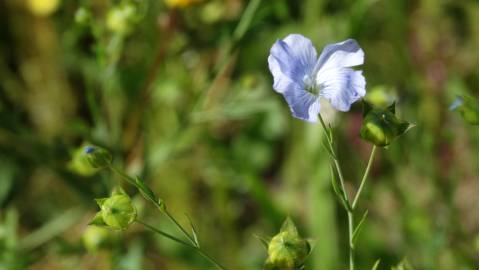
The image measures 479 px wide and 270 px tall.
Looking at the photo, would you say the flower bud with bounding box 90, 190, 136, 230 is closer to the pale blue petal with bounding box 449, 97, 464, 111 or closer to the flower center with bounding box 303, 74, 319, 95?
the flower center with bounding box 303, 74, 319, 95

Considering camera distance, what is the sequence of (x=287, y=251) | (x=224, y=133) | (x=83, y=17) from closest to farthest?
1. (x=287, y=251)
2. (x=83, y=17)
3. (x=224, y=133)

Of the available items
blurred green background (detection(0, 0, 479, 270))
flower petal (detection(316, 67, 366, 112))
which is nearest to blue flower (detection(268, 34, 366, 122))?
flower petal (detection(316, 67, 366, 112))

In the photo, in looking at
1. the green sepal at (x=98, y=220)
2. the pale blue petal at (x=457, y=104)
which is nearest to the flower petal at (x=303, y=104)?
the pale blue petal at (x=457, y=104)

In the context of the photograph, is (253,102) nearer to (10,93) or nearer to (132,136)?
(132,136)

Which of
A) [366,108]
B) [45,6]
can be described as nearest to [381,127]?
[366,108]

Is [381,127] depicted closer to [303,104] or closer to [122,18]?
[303,104]
